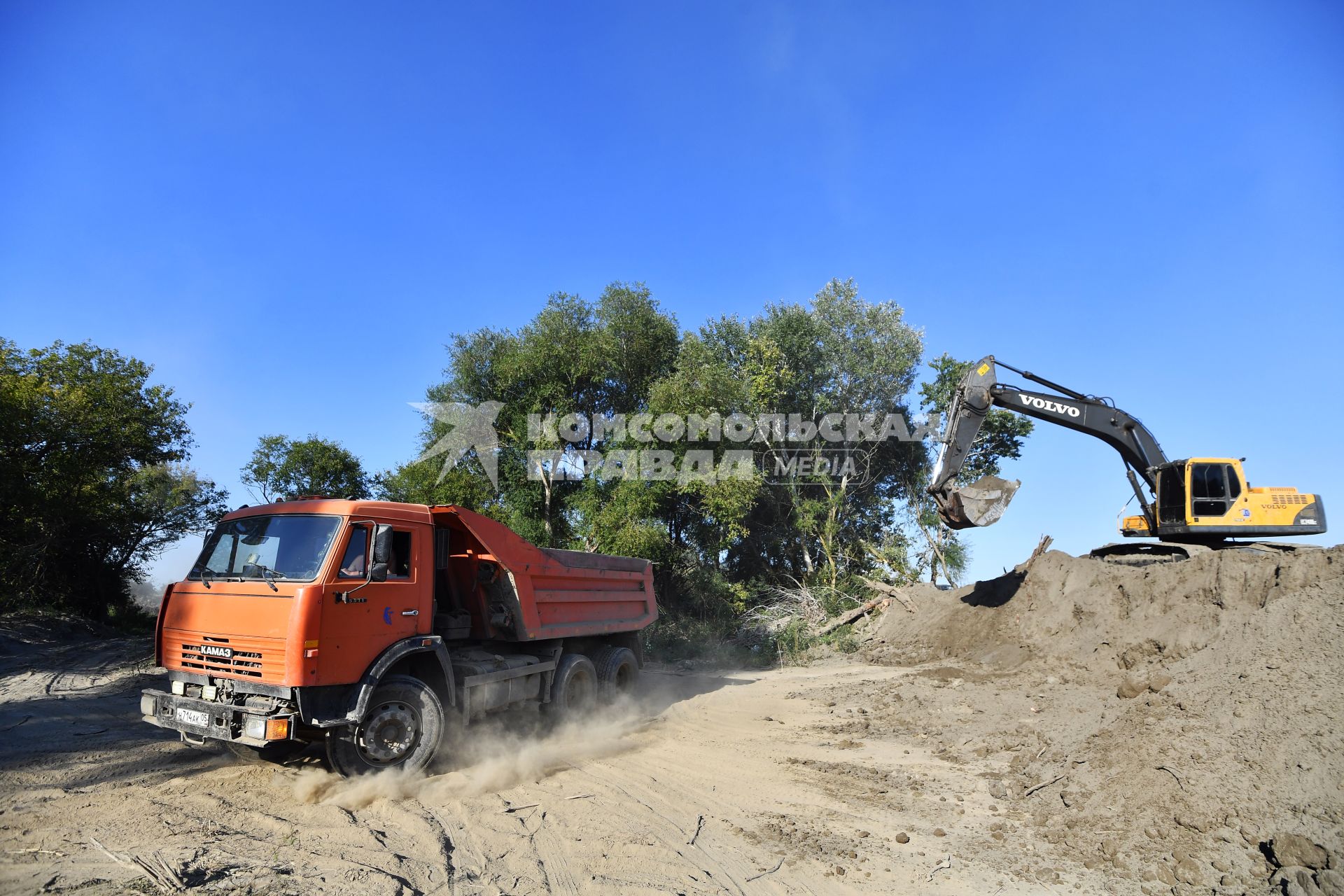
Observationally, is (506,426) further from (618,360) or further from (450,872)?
(450,872)

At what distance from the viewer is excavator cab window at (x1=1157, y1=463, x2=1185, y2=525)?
13.3 metres

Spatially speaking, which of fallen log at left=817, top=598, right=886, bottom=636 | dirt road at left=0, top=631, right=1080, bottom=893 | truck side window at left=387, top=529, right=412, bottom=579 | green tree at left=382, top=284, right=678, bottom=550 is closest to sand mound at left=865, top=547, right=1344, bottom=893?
dirt road at left=0, top=631, right=1080, bottom=893

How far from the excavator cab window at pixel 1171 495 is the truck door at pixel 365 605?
13.4 metres

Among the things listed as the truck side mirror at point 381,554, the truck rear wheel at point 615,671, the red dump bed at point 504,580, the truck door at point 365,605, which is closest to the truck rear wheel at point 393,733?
the truck door at point 365,605

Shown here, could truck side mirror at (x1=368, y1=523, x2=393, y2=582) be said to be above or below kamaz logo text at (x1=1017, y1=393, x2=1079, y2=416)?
below

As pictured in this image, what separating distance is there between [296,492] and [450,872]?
14208mm

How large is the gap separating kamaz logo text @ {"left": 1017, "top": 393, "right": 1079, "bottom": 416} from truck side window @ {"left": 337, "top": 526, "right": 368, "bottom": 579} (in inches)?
482

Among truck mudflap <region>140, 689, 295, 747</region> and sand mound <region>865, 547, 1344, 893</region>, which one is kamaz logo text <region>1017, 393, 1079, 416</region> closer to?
sand mound <region>865, 547, 1344, 893</region>

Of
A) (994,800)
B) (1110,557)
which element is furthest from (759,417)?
(994,800)

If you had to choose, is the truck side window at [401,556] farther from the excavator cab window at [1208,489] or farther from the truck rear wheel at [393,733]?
the excavator cab window at [1208,489]

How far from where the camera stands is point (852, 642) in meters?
17.8

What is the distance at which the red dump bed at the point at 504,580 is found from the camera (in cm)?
809

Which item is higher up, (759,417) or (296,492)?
(759,417)

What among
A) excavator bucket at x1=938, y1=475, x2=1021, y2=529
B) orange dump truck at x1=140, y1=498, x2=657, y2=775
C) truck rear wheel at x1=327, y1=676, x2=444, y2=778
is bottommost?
truck rear wheel at x1=327, y1=676, x2=444, y2=778
